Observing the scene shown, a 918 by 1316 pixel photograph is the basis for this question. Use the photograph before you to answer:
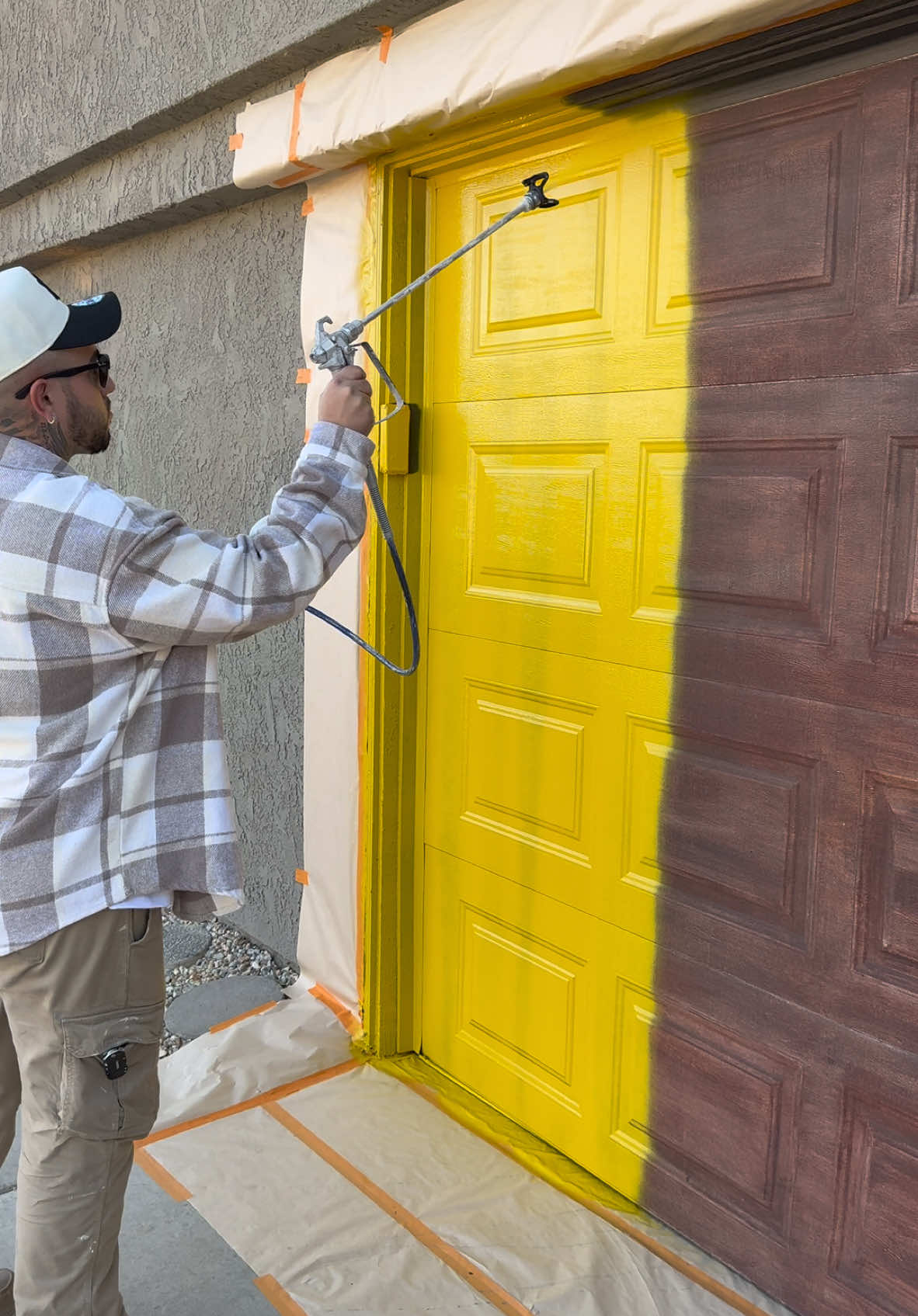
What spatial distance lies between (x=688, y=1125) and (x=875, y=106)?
6.89 ft

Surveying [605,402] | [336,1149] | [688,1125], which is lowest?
[336,1149]

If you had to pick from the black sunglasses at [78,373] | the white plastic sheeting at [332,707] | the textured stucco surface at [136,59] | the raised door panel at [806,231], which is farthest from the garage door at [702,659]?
the black sunglasses at [78,373]

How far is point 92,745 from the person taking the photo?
1.88 metres

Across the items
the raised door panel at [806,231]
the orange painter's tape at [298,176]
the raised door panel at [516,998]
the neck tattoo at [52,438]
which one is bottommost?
the raised door panel at [516,998]

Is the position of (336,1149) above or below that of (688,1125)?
below

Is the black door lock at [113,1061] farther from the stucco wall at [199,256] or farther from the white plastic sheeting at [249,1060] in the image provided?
the stucco wall at [199,256]

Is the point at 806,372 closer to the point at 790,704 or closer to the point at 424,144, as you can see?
the point at 790,704

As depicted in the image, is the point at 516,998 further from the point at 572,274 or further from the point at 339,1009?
the point at 572,274

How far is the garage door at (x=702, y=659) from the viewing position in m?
1.98

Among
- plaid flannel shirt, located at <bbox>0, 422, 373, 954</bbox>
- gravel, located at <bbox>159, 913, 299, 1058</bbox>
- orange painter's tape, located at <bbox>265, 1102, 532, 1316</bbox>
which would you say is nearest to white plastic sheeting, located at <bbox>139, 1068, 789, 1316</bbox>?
orange painter's tape, located at <bbox>265, 1102, 532, 1316</bbox>

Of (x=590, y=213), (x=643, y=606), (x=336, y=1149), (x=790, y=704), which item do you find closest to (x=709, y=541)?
(x=643, y=606)

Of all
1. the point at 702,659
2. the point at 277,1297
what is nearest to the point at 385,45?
the point at 702,659

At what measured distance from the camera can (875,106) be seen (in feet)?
6.29

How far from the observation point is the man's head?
182 centimetres
